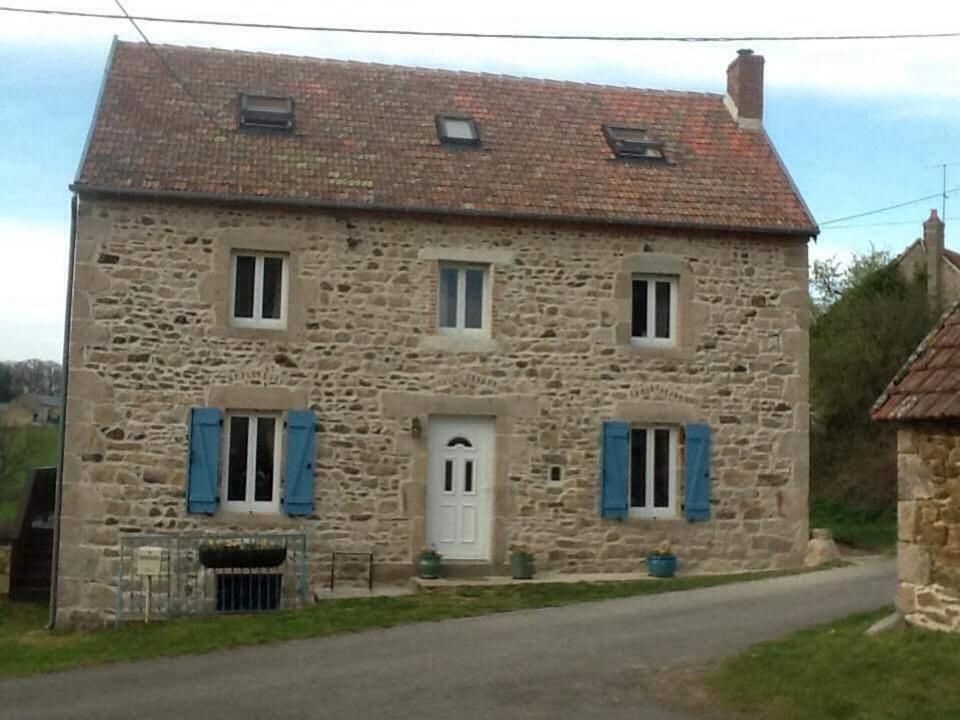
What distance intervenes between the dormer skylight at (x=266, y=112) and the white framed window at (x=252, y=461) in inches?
158

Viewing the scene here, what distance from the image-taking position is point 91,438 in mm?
13922

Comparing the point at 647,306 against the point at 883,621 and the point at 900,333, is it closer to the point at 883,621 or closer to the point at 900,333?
the point at 883,621

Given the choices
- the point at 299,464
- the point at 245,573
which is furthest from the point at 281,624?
the point at 299,464

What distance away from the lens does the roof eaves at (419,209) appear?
1415cm

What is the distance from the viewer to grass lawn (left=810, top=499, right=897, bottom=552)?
17594 mm

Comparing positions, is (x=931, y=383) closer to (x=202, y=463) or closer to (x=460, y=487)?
(x=460, y=487)

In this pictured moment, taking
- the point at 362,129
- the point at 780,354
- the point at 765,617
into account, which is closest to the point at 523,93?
the point at 362,129

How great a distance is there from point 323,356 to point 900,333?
1361 cm

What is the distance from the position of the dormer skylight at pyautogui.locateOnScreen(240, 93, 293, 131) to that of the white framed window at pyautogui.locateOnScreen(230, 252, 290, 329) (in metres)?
2.08

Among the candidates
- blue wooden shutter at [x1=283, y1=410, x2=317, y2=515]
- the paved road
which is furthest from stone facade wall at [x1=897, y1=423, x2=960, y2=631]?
blue wooden shutter at [x1=283, y1=410, x2=317, y2=515]

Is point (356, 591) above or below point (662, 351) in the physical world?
below

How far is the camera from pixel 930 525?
8.63m

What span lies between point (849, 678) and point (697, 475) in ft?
24.7

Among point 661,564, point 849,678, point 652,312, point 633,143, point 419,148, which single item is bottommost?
point 849,678
